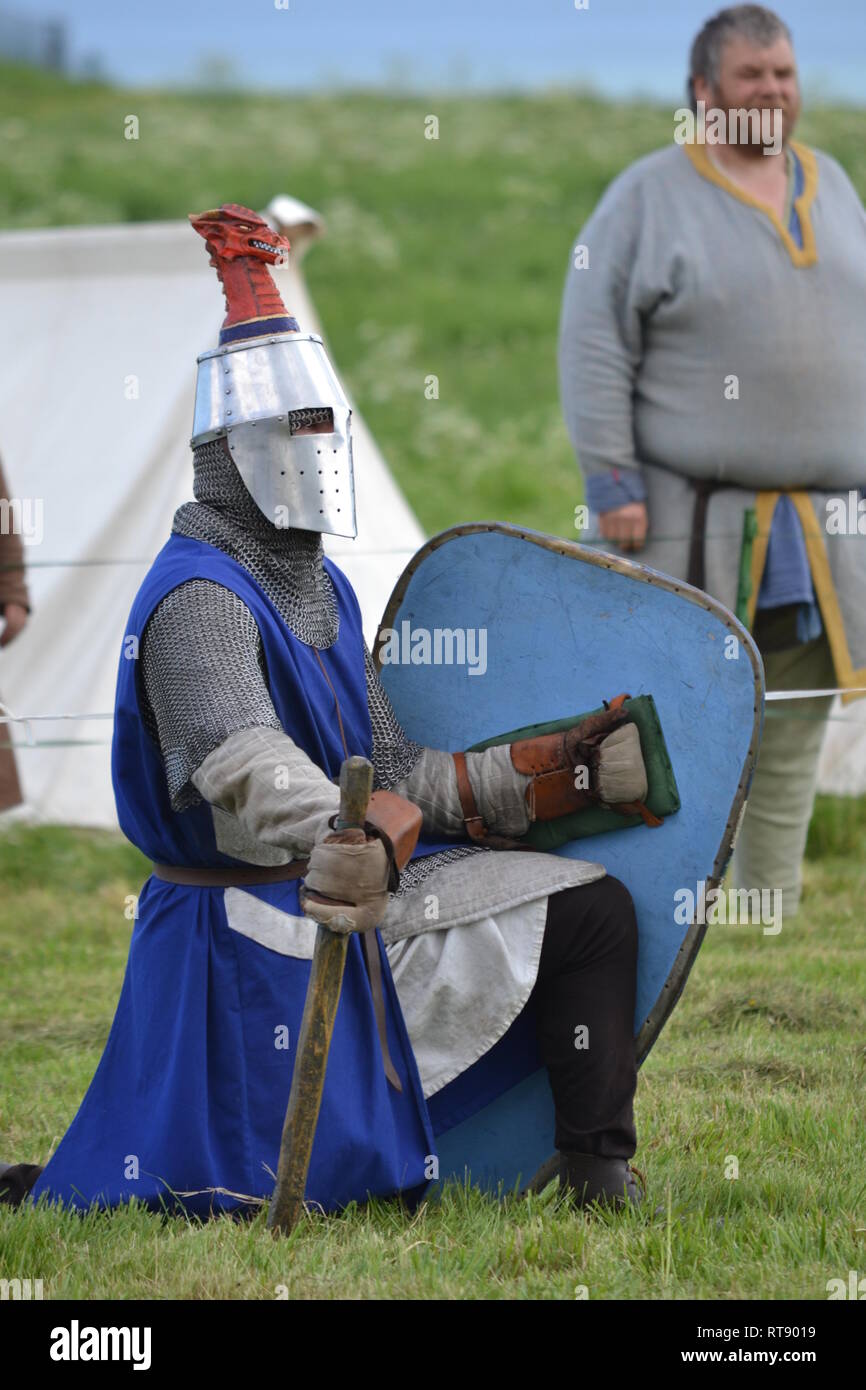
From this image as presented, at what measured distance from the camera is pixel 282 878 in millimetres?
2932

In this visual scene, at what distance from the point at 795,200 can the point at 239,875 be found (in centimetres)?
271

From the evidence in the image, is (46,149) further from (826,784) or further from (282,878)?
(282,878)


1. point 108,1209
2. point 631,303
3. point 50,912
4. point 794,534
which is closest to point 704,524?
point 794,534

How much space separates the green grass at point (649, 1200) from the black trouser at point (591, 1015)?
130mm

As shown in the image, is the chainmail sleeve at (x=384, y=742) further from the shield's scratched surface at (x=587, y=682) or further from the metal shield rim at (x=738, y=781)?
the metal shield rim at (x=738, y=781)

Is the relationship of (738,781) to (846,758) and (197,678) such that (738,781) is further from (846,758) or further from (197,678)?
(846,758)

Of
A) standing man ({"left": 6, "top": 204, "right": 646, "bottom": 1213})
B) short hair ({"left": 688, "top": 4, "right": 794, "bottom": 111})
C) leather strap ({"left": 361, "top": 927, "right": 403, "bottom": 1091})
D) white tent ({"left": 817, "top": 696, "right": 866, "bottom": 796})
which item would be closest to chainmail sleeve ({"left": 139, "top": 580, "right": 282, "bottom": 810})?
standing man ({"left": 6, "top": 204, "right": 646, "bottom": 1213})

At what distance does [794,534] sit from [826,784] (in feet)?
5.89

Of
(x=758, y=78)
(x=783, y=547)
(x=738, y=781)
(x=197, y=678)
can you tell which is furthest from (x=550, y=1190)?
(x=758, y=78)

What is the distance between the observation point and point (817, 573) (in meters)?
4.73

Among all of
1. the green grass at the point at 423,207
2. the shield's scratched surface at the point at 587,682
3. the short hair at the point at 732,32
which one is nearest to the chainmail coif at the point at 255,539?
the shield's scratched surface at the point at 587,682

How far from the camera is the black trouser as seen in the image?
287cm

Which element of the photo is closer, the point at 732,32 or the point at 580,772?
the point at 580,772

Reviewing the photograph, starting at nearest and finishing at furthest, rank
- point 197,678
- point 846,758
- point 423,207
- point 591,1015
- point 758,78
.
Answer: point 197,678, point 591,1015, point 758,78, point 846,758, point 423,207
